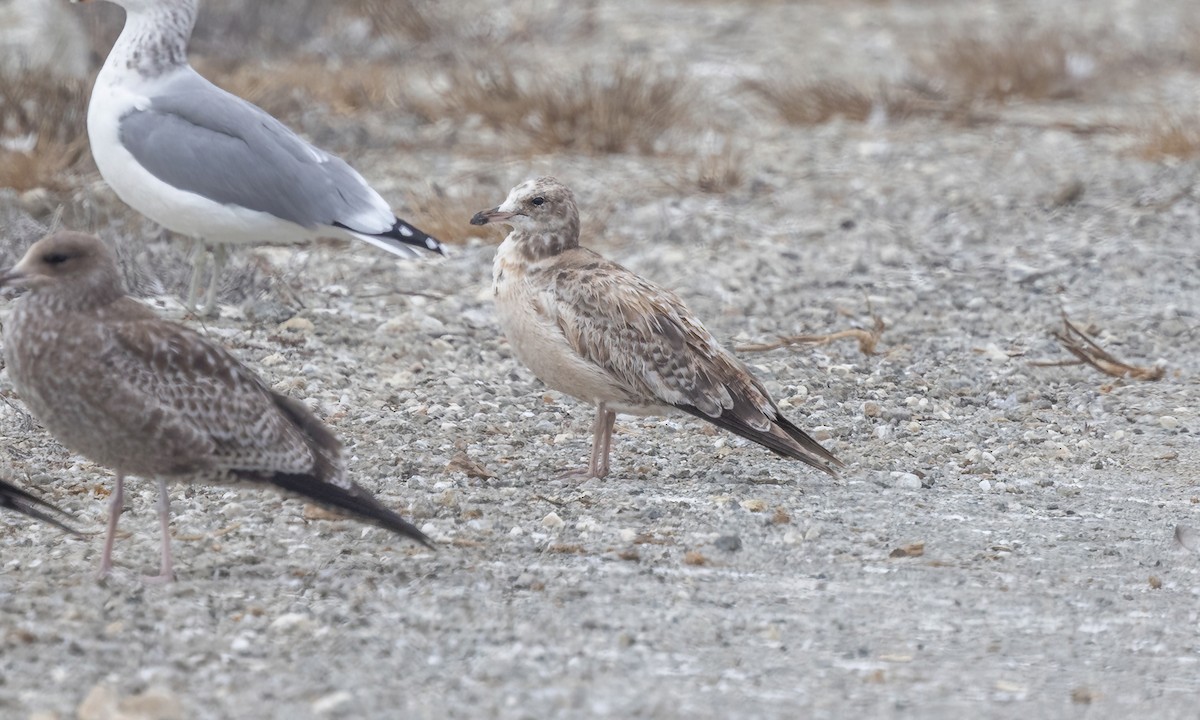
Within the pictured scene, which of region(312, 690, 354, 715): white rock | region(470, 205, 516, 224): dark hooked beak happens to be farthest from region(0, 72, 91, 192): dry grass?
region(312, 690, 354, 715): white rock

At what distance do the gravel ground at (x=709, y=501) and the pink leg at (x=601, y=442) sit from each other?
0.07 metres

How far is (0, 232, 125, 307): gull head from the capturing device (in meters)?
4.36

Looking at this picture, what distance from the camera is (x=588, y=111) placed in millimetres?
10758

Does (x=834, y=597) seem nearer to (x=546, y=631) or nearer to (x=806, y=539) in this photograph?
(x=806, y=539)

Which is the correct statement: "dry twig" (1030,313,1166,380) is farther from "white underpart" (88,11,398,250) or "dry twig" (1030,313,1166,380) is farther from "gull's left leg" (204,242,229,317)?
"gull's left leg" (204,242,229,317)

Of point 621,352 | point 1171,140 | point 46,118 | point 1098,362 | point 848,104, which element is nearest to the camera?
point 621,352

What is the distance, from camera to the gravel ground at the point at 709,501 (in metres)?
3.88

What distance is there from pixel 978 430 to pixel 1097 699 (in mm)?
2407

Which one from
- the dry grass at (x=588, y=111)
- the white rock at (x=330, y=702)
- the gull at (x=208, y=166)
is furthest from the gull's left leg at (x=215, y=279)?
the dry grass at (x=588, y=111)

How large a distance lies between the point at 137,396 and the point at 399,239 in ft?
8.23

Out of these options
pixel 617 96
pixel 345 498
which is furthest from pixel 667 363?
pixel 617 96

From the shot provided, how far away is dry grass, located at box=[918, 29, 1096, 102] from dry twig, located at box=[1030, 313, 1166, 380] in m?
5.62

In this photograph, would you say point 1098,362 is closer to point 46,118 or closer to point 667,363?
point 667,363

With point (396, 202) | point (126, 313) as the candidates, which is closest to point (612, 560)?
point (126, 313)
